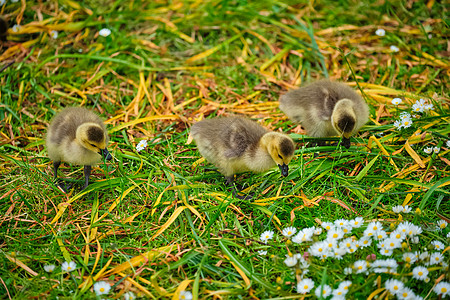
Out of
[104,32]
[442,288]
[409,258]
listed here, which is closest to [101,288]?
[409,258]

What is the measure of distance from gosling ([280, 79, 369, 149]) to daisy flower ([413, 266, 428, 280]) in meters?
1.37

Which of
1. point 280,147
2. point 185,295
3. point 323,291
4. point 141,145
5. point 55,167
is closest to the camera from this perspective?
point 323,291

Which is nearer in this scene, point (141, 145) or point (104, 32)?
point (141, 145)

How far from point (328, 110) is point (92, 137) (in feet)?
6.65

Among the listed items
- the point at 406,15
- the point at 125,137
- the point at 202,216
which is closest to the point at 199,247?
the point at 202,216

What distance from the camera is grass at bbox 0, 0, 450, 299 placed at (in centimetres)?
291

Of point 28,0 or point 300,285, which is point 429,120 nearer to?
point 300,285

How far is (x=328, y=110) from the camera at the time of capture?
3.69m

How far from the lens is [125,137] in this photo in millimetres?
4129

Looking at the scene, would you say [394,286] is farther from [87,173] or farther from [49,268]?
[87,173]

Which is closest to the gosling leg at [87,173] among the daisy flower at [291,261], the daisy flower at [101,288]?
the daisy flower at [101,288]

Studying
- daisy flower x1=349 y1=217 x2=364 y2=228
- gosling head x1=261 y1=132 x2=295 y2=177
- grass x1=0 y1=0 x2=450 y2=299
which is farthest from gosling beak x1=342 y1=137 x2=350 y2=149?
daisy flower x1=349 y1=217 x2=364 y2=228

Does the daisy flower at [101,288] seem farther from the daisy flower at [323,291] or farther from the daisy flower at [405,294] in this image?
the daisy flower at [405,294]

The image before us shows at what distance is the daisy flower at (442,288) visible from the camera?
2385 millimetres
